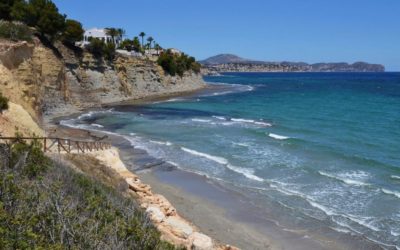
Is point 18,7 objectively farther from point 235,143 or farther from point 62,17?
point 235,143

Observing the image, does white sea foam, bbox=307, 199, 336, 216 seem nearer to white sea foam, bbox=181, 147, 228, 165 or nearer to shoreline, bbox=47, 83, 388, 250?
shoreline, bbox=47, 83, 388, 250

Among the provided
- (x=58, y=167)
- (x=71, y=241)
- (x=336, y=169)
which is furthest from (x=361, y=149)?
(x=71, y=241)

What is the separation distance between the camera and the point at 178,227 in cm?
1559

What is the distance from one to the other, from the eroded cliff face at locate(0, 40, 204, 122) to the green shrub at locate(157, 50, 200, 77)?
2.10 metres

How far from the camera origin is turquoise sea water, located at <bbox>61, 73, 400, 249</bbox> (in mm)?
19375

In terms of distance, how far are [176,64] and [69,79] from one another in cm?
3540

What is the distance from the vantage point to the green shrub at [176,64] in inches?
3388

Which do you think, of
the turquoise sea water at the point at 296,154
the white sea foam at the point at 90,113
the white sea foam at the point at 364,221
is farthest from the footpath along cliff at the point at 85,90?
the white sea foam at the point at 364,221

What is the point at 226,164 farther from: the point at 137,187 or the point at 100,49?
the point at 100,49

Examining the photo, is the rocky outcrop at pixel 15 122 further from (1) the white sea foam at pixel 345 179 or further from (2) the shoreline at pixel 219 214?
(1) the white sea foam at pixel 345 179

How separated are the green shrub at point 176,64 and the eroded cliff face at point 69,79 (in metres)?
2.10

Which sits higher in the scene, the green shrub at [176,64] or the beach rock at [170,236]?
the green shrub at [176,64]

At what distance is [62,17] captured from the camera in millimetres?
57875

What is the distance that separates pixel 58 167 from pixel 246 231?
8.15m
